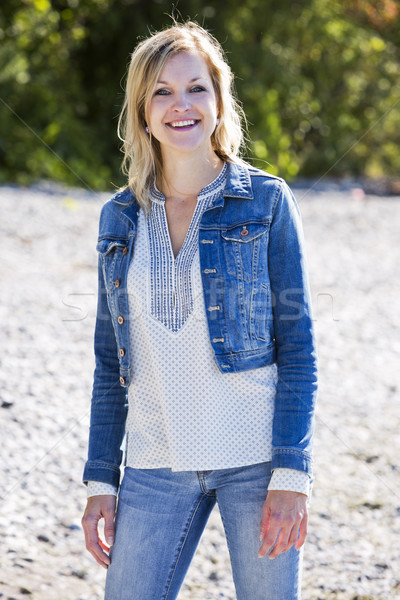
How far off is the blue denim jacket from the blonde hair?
0.15 meters

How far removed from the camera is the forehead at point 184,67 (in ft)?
6.58

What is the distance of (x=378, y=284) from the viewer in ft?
28.7

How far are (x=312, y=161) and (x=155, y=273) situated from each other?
17.5 m

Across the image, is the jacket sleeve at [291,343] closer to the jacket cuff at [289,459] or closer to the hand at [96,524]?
the jacket cuff at [289,459]

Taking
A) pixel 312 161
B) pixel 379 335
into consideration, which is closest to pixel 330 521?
pixel 379 335

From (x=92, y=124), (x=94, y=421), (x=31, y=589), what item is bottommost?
(x=31, y=589)

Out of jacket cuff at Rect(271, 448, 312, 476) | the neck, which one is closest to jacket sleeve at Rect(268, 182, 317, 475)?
jacket cuff at Rect(271, 448, 312, 476)

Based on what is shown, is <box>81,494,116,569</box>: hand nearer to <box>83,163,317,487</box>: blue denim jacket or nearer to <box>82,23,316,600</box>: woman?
<box>82,23,316,600</box>: woman

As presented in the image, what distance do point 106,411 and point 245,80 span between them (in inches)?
590

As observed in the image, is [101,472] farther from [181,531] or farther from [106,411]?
[181,531]

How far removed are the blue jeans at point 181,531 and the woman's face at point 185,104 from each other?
864 mm

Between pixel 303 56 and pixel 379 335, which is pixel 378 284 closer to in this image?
pixel 379 335

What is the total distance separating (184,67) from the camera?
201cm

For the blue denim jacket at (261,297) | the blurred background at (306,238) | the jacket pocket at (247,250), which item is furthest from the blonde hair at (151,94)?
the blurred background at (306,238)
